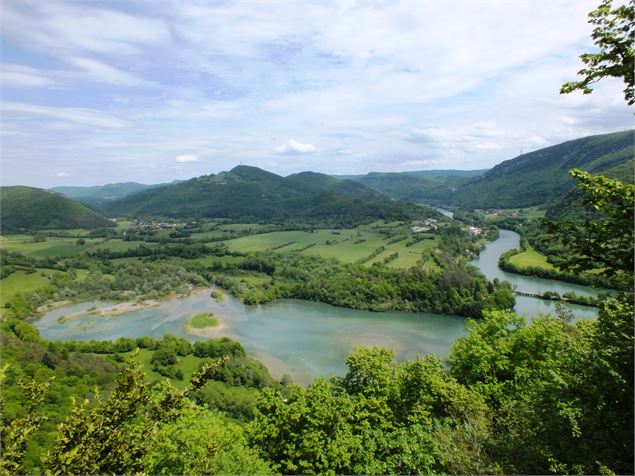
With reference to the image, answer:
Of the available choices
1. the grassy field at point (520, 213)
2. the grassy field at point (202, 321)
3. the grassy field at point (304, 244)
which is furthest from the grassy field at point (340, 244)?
the grassy field at point (520, 213)

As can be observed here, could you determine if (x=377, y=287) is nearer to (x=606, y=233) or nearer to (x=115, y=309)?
(x=115, y=309)

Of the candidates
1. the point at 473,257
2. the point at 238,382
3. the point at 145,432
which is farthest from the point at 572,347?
the point at 473,257

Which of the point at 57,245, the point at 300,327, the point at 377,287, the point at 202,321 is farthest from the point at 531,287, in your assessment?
the point at 57,245

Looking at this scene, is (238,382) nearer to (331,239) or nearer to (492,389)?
(492,389)

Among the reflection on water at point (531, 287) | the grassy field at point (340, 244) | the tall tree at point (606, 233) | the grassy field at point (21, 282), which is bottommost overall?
the reflection on water at point (531, 287)

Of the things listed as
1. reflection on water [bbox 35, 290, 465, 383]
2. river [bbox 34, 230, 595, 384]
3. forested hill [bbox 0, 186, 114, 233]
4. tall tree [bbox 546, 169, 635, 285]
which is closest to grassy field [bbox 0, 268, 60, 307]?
reflection on water [bbox 35, 290, 465, 383]

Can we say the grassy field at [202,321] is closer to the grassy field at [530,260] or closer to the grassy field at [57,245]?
the grassy field at [530,260]

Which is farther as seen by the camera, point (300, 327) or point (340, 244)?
→ point (340, 244)
